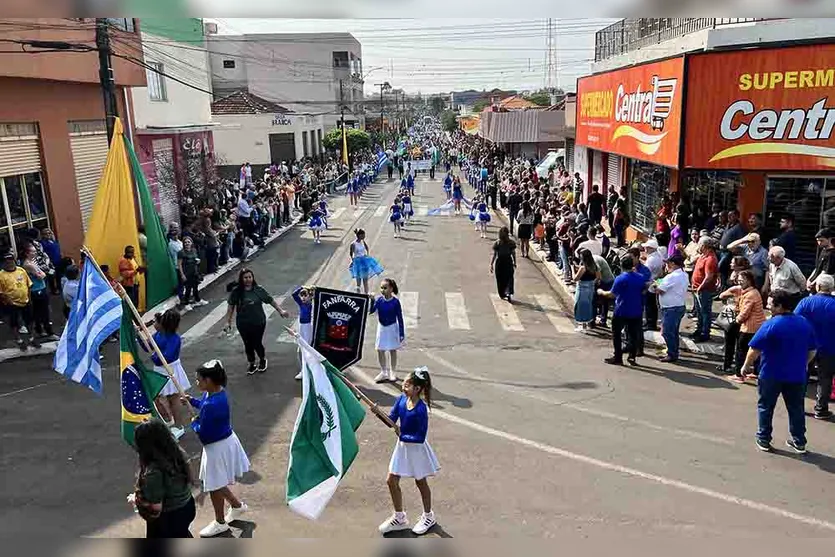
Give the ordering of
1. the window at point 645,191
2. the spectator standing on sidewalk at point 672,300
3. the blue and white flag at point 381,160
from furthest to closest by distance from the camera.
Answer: the blue and white flag at point 381,160
the window at point 645,191
the spectator standing on sidewalk at point 672,300

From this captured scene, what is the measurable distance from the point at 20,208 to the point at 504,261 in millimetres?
11394

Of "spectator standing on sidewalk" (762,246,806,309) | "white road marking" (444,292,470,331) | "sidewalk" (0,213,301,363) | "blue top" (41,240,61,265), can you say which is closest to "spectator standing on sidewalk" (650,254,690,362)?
"spectator standing on sidewalk" (762,246,806,309)

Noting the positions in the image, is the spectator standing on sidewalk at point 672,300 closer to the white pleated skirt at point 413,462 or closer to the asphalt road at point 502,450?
the asphalt road at point 502,450

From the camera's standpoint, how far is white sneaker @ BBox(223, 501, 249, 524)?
247 inches

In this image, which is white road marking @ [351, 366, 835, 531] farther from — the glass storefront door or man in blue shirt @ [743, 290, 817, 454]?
the glass storefront door

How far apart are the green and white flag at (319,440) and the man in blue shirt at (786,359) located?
4484 millimetres

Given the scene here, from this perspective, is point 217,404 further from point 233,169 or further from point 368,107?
point 368,107

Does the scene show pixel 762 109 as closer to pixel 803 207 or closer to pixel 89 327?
pixel 803 207

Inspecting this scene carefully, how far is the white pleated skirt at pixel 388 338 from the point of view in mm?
9961

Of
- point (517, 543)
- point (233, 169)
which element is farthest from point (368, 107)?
point (517, 543)

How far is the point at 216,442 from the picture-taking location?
604cm

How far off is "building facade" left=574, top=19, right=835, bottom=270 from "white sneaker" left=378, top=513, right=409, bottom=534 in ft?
34.7

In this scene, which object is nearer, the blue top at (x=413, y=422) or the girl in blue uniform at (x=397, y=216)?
the blue top at (x=413, y=422)

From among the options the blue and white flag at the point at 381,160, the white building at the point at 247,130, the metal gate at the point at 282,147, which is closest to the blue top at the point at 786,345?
the white building at the point at 247,130
